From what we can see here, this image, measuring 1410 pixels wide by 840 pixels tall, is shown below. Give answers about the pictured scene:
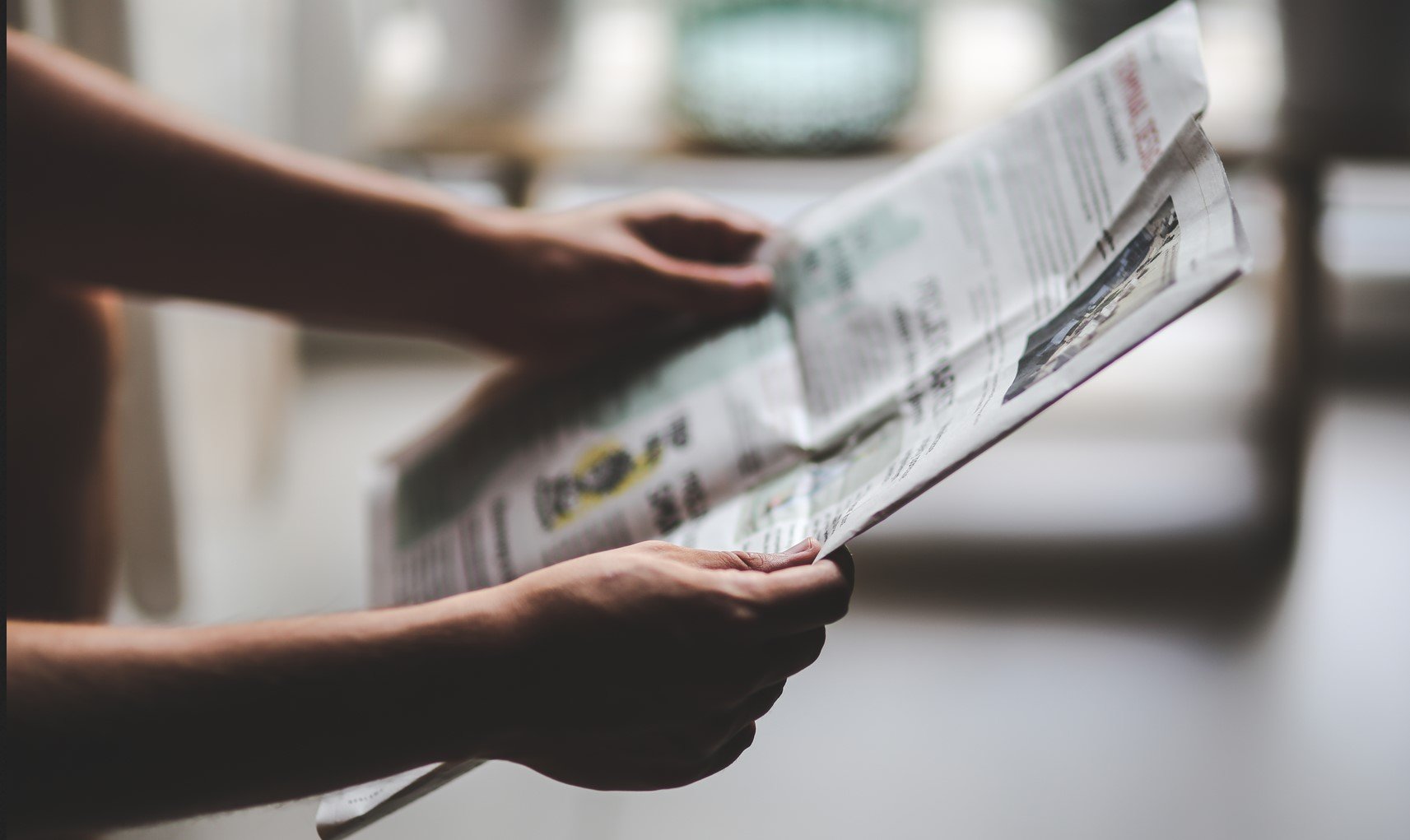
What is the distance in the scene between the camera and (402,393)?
1.09 meters

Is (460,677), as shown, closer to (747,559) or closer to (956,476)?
(747,559)

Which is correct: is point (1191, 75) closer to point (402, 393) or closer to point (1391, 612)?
point (1391, 612)

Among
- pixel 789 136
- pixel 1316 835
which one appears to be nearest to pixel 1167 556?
pixel 1316 835

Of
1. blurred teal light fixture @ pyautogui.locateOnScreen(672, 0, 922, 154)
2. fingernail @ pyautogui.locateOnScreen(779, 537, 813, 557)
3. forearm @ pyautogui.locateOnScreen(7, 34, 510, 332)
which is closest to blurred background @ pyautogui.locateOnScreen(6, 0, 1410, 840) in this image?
blurred teal light fixture @ pyautogui.locateOnScreen(672, 0, 922, 154)

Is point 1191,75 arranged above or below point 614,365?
above

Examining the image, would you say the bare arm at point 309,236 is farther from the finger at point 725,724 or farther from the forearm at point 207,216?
the finger at point 725,724

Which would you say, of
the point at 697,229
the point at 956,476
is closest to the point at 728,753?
the point at 697,229

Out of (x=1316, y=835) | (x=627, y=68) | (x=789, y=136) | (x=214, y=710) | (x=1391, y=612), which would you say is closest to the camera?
(x=214, y=710)

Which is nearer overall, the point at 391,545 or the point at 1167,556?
the point at 391,545

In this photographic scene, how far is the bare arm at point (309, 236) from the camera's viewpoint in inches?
17.2

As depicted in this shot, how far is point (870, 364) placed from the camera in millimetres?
399

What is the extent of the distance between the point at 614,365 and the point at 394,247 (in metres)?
0.12

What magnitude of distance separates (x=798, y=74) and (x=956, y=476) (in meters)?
0.39

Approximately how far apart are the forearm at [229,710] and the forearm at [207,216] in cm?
22
